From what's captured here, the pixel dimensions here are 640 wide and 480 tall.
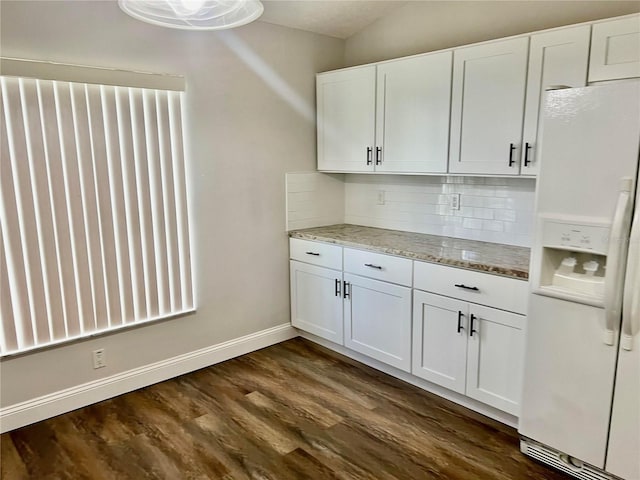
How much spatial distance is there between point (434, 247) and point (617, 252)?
1190mm

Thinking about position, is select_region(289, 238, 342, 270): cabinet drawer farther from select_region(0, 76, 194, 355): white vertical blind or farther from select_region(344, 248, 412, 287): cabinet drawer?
select_region(0, 76, 194, 355): white vertical blind

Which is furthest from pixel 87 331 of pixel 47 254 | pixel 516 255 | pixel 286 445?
pixel 516 255

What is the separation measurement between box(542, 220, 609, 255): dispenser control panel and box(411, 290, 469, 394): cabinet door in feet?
2.25

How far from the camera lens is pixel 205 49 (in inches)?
119

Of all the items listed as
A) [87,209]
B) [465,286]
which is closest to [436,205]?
[465,286]

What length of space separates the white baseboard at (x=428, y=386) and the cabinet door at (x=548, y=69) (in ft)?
4.44

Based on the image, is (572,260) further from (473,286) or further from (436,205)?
(436,205)

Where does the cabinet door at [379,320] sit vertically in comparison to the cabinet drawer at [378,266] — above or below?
below

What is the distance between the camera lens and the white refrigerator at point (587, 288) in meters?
1.82

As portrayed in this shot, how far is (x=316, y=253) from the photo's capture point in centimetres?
345

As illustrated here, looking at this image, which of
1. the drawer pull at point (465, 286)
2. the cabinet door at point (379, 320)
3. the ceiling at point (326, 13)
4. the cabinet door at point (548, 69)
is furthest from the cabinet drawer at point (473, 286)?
the ceiling at point (326, 13)

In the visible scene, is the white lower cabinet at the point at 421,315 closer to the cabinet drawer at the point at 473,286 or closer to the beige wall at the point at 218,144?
the cabinet drawer at the point at 473,286

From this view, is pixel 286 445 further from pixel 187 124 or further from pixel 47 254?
pixel 187 124

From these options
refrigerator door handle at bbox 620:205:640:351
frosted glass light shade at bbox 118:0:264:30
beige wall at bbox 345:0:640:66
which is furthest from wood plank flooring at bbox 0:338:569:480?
beige wall at bbox 345:0:640:66
